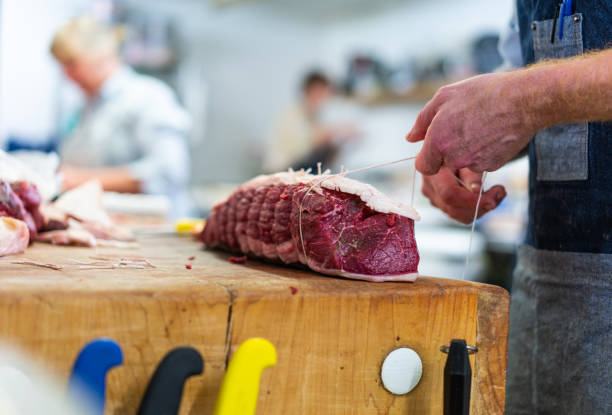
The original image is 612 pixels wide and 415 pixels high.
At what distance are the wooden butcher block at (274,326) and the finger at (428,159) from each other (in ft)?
0.73

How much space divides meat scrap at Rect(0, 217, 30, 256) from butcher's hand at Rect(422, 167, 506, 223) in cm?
100

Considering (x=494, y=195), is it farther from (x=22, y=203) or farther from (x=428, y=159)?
(x=22, y=203)

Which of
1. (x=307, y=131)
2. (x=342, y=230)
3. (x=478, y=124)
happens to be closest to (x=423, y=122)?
(x=478, y=124)

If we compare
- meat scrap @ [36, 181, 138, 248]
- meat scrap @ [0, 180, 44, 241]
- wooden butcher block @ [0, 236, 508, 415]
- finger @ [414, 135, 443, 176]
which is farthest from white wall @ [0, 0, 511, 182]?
wooden butcher block @ [0, 236, 508, 415]

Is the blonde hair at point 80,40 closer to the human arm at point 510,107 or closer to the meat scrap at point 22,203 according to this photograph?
the meat scrap at point 22,203

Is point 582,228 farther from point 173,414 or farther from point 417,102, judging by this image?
point 417,102

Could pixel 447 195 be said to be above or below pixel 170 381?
above

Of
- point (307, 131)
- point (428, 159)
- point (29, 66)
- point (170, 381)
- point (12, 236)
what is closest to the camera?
point (170, 381)

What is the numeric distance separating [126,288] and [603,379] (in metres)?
0.99

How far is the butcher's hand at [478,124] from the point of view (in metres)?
1.09

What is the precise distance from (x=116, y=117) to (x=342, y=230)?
2.86 meters

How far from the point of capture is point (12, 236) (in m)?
1.32

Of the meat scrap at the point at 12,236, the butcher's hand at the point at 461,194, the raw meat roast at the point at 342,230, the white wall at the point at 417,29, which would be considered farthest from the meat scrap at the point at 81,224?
the white wall at the point at 417,29

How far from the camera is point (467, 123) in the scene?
112 centimetres
